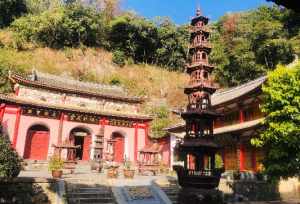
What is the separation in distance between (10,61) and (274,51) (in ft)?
109

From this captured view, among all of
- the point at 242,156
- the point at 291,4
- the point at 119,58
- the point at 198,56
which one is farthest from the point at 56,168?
the point at 119,58

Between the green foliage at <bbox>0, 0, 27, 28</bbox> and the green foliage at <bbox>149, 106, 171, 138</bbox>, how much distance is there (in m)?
28.1

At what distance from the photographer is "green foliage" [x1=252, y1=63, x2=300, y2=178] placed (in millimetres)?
12680

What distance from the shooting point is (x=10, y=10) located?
46344 millimetres

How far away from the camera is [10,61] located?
34.8 meters

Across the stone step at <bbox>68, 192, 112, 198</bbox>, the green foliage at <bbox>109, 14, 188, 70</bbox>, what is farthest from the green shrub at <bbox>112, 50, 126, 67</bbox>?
the stone step at <bbox>68, 192, 112, 198</bbox>

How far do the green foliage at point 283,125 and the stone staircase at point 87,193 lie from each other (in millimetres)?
7354

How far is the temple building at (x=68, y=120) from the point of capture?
2345 cm

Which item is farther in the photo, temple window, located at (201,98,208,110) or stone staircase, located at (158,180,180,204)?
temple window, located at (201,98,208,110)

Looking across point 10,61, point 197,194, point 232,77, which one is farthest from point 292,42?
point 10,61

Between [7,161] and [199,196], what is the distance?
24.9 ft

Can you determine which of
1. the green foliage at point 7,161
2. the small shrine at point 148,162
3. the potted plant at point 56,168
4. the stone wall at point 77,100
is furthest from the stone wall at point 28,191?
the stone wall at point 77,100

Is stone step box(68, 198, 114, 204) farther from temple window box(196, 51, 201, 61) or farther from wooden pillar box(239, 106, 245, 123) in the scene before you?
wooden pillar box(239, 106, 245, 123)

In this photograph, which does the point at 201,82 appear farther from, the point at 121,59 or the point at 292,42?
the point at 121,59
